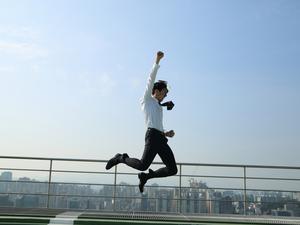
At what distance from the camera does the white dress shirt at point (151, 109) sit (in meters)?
4.28

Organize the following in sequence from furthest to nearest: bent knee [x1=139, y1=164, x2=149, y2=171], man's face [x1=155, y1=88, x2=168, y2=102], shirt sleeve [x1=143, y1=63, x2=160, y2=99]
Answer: man's face [x1=155, y1=88, x2=168, y2=102]
bent knee [x1=139, y1=164, x2=149, y2=171]
shirt sleeve [x1=143, y1=63, x2=160, y2=99]

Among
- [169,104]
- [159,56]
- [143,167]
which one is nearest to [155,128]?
[169,104]

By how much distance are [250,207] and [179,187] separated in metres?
1.61

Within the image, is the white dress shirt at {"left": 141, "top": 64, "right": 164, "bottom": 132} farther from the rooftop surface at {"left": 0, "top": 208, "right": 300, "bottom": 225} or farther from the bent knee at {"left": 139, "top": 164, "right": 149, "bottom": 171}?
the rooftop surface at {"left": 0, "top": 208, "right": 300, "bottom": 225}

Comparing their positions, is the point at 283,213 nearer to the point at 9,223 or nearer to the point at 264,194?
the point at 264,194

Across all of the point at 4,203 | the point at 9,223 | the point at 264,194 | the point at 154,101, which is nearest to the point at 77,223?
the point at 9,223

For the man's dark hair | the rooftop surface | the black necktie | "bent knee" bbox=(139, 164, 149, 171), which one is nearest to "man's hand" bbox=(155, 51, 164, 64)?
the man's dark hair

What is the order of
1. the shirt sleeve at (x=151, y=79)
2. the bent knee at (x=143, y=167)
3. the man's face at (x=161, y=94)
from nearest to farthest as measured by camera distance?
1. the shirt sleeve at (x=151, y=79)
2. the bent knee at (x=143, y=167)
3. the man's face at (x=161, y=94)

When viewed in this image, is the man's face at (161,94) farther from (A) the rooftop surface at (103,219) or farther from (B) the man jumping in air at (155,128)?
(A) the rooftop surface at (103,219)

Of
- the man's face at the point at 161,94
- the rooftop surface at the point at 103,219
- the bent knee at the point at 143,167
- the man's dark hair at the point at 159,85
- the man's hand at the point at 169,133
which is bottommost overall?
the rooftop surface at the point at 103,219

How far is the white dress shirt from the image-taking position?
428 centimetres


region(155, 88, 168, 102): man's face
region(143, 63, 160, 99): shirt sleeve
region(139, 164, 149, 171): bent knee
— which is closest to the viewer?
region(143, 63, 160, 99): shirt sleeve

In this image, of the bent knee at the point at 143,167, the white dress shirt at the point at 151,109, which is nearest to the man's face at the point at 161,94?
the white dress shirt at the point at 151,109

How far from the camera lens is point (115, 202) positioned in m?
8.98
